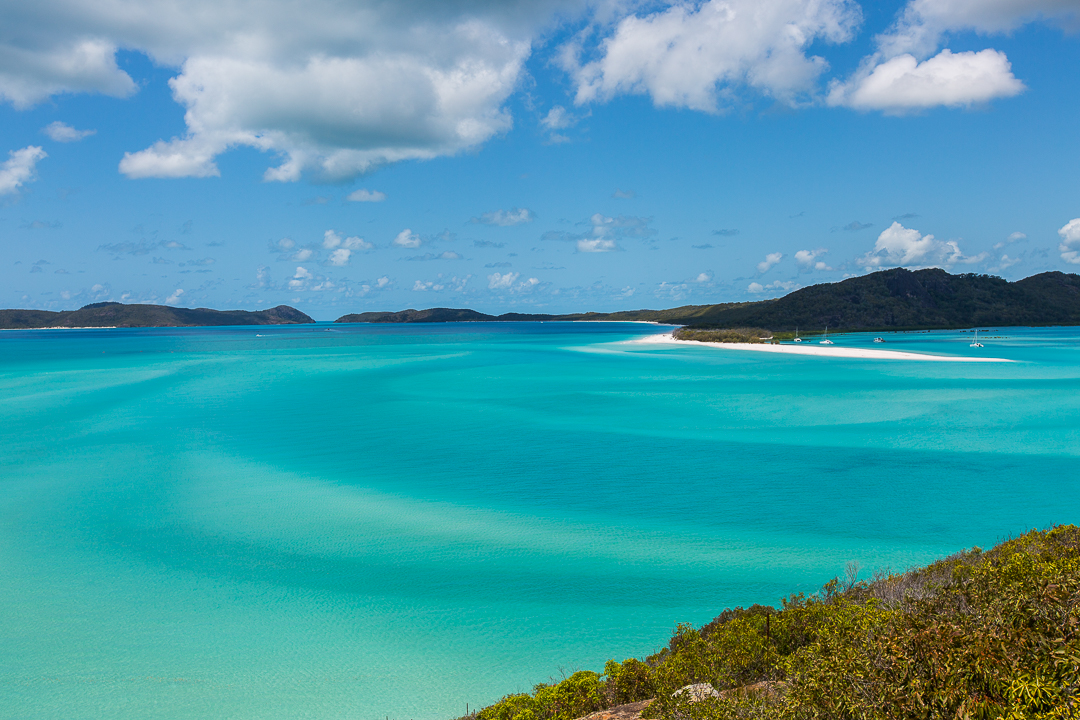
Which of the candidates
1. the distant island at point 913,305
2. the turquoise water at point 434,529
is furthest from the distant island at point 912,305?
the turquoise water at point 434,529

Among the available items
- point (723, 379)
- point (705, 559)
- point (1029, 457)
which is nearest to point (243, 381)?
point (723, 379)

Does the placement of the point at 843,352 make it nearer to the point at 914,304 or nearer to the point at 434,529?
the point at 434,529

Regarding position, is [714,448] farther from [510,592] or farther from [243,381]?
[243,381]

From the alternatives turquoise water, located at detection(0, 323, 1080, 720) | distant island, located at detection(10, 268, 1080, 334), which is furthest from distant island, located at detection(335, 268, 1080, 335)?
turquoise water, located at detection(0, 323, 1080, 720)

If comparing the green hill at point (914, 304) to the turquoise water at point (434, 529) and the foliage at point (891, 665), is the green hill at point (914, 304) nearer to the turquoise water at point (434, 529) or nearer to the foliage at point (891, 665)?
the turquoise water at point (434, 529)

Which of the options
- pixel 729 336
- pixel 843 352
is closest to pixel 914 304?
pixel 729 336

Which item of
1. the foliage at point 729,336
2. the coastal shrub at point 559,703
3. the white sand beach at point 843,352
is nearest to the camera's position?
the coastal shrub at point 559,703
